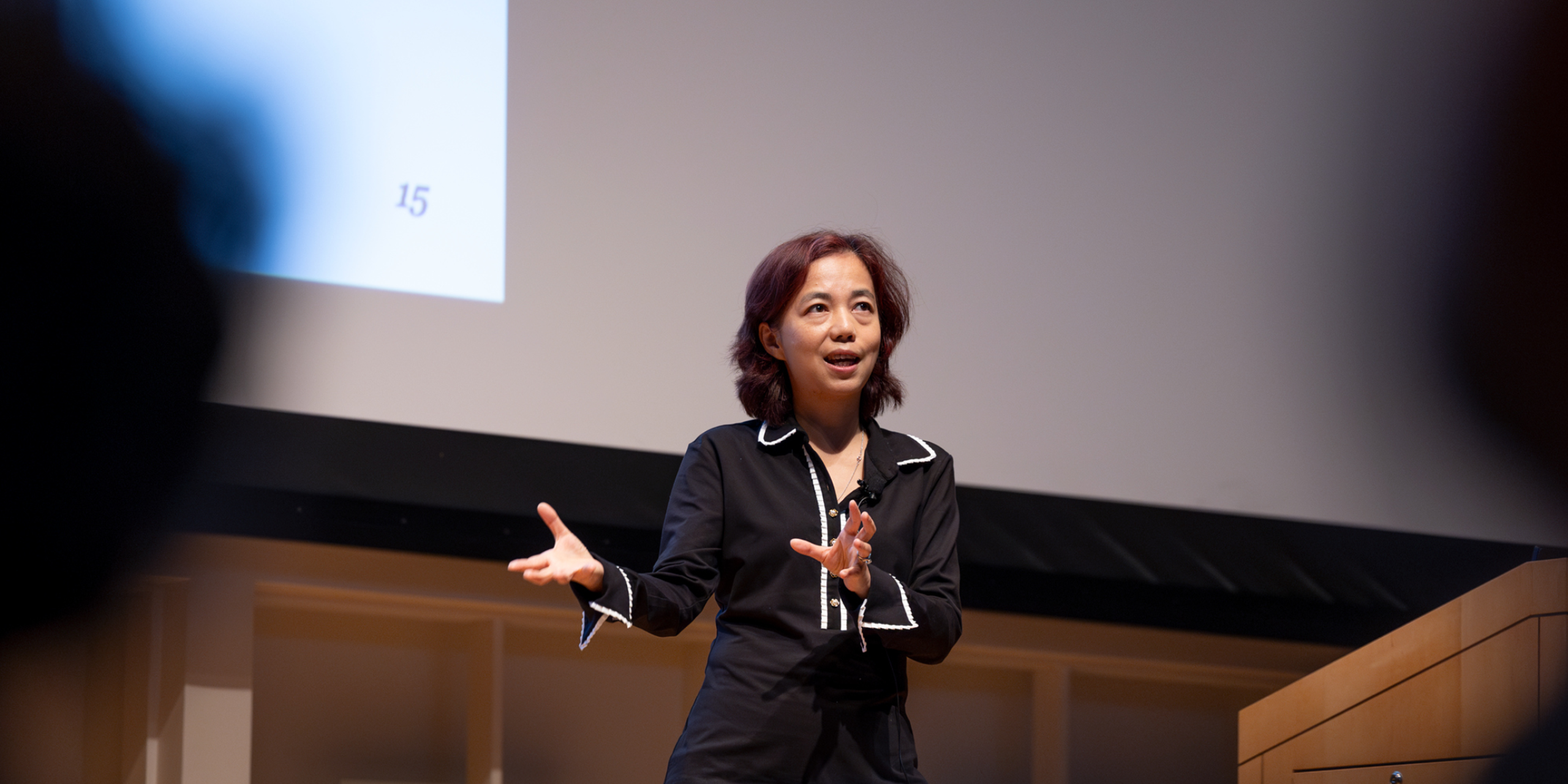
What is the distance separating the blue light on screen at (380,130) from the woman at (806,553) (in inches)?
46.6

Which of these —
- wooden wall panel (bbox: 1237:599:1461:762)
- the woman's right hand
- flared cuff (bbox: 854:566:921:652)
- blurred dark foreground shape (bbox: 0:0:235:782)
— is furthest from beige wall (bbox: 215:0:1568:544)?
blurred dark foreground shape (bbox: 0:0:235:782)

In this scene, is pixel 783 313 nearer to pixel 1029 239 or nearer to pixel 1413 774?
pixel 1413 774

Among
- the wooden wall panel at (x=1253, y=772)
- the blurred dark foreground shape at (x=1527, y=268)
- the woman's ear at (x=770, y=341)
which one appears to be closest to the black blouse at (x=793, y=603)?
the woman's ear at (x=770, y=341)

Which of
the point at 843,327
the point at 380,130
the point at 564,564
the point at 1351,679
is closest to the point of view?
the point at 564,564

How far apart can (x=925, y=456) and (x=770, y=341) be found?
27 centimetres

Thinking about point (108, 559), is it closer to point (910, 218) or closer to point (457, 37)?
point (457, 37)

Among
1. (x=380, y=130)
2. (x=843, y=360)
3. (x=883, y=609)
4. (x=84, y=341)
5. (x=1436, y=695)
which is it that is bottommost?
(x=1436, y=695)

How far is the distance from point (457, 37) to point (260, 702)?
168 centimetres

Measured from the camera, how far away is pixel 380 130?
9.22 feet

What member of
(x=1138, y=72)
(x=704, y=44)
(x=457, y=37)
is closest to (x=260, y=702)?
(x=457, y=37)

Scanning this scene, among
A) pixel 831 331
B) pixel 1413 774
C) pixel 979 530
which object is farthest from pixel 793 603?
pixel 979 530

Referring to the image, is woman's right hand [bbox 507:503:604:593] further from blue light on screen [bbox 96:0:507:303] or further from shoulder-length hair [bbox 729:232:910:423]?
blue light on screen [bbox 96:0:507:303]

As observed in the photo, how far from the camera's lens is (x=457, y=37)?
294 centimetres

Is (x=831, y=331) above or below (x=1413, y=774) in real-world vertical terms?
above
